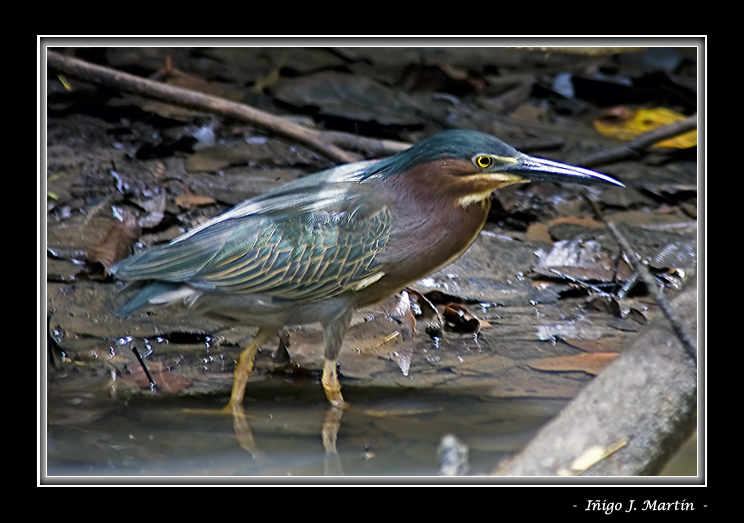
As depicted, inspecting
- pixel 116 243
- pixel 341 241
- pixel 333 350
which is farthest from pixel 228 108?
pixel 333 350

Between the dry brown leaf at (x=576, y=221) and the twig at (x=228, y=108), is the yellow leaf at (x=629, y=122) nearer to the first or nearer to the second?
the dry brown leaf at (x=576, y=221)

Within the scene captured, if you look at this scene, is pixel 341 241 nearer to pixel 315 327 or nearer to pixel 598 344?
pixel 315 327

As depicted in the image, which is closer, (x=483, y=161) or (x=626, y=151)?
(x=483, y=161)

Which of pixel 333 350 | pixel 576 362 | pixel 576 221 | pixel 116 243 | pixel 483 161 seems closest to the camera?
pixel 483 161

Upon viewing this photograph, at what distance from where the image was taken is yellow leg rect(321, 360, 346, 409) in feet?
14.1

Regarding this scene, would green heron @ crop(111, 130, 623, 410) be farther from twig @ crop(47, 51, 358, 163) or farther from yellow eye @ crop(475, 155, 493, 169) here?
twig @ crop(47, 51, 358, 163)

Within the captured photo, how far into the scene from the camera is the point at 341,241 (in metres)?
4.05

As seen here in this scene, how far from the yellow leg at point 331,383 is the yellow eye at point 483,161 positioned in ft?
3.86

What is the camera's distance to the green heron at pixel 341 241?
402 cm

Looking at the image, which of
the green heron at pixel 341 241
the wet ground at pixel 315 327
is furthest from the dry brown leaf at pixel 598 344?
the green heron at pixel 341 241

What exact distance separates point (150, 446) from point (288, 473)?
640 millimetres

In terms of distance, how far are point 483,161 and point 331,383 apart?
1.29m

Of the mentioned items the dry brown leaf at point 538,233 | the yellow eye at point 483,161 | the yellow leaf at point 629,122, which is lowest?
the yellow eye at point 483,161

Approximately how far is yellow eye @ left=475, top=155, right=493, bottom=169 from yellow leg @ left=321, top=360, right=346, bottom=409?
118 cm
